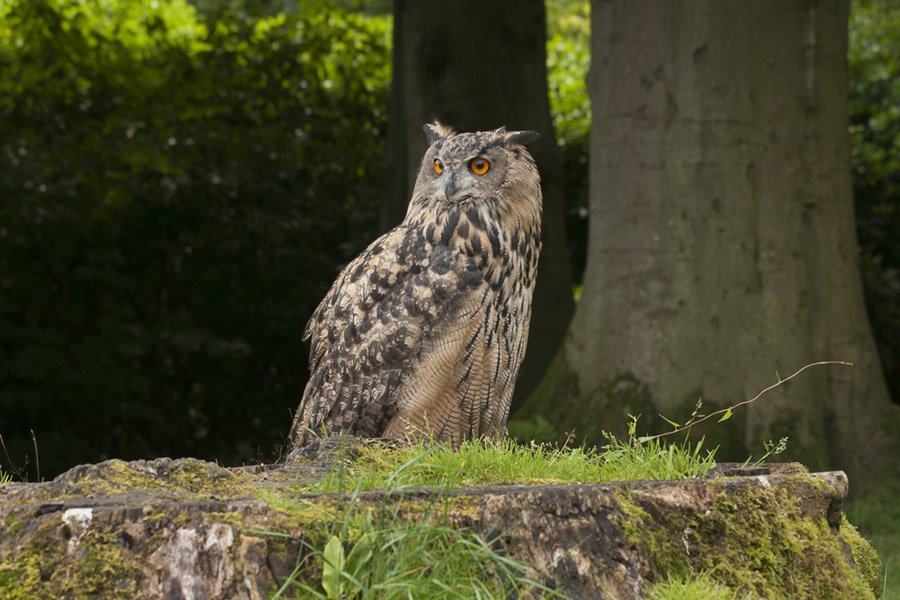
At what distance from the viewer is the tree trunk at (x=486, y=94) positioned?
7352mm

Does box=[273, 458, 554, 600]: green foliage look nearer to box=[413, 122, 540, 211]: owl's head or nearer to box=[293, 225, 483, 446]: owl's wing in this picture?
box=[293, 225, 483, 446]: owl's wing

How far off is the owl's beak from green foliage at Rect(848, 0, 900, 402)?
22.3 ft

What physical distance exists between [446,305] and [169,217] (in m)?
5.01

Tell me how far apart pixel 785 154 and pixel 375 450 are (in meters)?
3.68

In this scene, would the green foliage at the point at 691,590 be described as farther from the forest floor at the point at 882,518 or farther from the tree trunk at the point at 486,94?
the tree trunk at the point at 486,94

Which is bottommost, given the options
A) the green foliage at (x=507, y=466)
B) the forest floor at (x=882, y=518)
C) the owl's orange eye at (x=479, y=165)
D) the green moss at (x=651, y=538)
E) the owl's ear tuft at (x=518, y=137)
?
the forest floor at (x=882, y=518)

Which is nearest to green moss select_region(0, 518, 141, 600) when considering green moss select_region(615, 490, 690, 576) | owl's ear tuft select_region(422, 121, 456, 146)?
green moss select_region(615, 490, 690, 576)

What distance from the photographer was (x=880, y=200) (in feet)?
33.6

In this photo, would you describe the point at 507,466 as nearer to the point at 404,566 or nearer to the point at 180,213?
the point at 404,566

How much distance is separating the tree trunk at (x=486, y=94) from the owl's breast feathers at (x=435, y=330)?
9.12 ft

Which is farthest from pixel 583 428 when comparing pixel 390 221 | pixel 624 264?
pixel 390 221

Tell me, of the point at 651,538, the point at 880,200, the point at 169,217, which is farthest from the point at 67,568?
the point at 880,200

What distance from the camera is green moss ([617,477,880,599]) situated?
2.79 meters

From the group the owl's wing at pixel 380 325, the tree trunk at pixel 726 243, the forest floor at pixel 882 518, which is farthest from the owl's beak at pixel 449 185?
the forest floor at pixel 882 518
